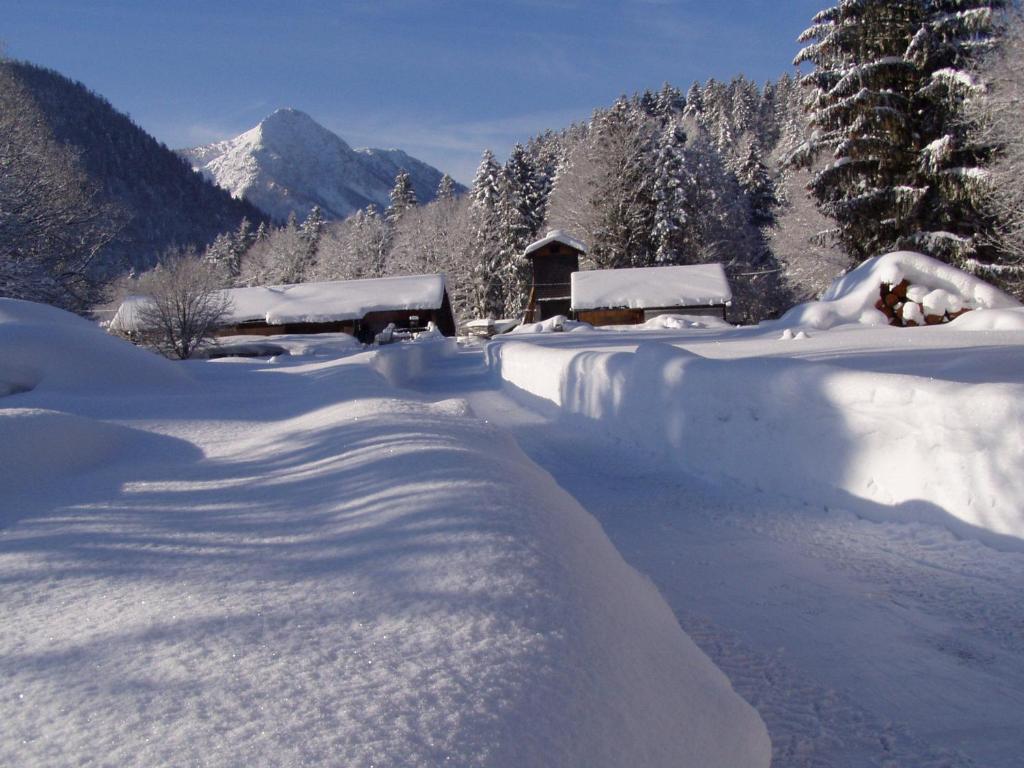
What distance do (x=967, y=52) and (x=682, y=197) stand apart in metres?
23.3

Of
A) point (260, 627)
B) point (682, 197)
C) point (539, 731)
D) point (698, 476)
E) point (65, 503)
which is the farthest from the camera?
point (682, 197)

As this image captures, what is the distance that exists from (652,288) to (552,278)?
10261 millimetres

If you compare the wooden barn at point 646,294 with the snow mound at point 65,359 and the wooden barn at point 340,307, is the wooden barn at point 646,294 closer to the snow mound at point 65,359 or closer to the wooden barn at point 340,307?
the wooden barn at point 340,307

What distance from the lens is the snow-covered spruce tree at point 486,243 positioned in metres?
57.9

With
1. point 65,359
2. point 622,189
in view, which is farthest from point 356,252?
point 65,359

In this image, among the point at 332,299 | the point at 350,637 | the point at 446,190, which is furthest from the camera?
the point at 446,190

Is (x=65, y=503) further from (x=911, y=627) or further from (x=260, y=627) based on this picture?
(x=911, y=627)

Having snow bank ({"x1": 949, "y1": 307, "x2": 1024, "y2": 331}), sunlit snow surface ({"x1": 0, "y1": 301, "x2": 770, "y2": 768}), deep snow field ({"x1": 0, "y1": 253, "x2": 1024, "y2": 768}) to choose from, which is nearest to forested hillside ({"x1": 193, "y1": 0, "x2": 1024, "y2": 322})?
snow bank ({"x1": 949, "y1": 307, "x2": 1024, "y2": 331})

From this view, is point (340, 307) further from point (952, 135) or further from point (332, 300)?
point (952, 135)

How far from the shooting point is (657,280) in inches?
1497

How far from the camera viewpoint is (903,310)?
17453 millimetres

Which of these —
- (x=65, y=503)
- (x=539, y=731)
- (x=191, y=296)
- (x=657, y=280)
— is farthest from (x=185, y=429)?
(x=657, y=280)

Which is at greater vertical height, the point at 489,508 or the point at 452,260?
the point at 452,260

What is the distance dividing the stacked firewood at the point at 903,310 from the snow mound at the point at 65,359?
1651 cm
